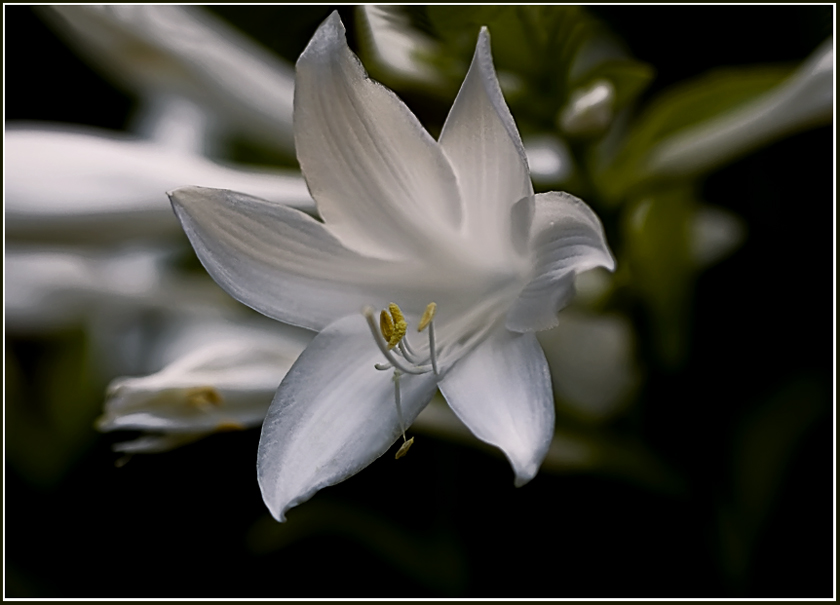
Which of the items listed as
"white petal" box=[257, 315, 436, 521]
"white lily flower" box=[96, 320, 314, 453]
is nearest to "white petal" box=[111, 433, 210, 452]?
"white lily flower" box=[96, 320, 314, 453]

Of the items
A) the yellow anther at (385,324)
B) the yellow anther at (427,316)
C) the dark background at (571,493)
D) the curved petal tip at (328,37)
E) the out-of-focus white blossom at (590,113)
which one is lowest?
the dark background at (571,493)

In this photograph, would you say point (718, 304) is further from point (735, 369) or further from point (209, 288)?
point (209, 288)

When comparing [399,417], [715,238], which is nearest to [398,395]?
[399,417]

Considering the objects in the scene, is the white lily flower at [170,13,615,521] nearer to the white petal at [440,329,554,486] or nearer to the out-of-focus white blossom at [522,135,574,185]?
the white petal at [440,329,554,486]

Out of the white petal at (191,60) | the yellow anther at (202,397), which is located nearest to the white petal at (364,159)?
the yellow anther at (202,397)

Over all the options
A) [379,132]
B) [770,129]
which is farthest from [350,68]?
[770,129]

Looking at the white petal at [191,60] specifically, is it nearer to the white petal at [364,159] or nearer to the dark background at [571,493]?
the dark background at [571,493]
